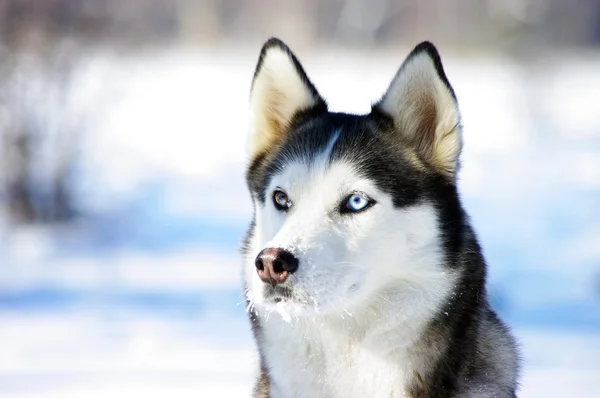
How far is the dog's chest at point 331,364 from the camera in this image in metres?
2.67

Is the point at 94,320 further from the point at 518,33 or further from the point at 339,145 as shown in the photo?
the point at 518,33

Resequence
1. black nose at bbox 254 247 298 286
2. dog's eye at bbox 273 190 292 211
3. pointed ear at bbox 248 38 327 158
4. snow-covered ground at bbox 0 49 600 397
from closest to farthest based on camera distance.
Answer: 1. black nose at bbox 254 247 298 286
2. dog's eye at bbox 273 190 292 211
3. pointed ear at bbox 248 38 327 158
4. snow-covered ground at bbox 0 49 600 397

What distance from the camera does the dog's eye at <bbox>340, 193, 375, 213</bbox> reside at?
267 centimetres

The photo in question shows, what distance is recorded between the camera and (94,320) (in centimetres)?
667

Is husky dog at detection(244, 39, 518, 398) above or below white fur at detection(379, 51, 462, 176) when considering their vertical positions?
below

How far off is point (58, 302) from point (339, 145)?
4945mm

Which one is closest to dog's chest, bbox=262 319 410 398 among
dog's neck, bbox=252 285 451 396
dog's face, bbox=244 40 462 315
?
dog's neck, bbox=252 285 451 396

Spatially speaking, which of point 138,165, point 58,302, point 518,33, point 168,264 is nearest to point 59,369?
point 58,302

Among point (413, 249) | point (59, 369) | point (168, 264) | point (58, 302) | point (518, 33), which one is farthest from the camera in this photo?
point (518, 33)

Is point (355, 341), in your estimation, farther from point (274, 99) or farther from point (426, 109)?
point (274, 99)

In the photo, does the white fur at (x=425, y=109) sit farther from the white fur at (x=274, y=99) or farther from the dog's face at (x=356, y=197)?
the white fur at (x=274, y=99)

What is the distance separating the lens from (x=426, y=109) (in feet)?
9.44

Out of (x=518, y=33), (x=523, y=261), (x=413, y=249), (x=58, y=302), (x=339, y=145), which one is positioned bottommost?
(x=58, y=302)

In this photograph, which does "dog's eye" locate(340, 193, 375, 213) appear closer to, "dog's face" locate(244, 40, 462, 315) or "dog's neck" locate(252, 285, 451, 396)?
"dog's face" locate(244, 40, 462, 315)
